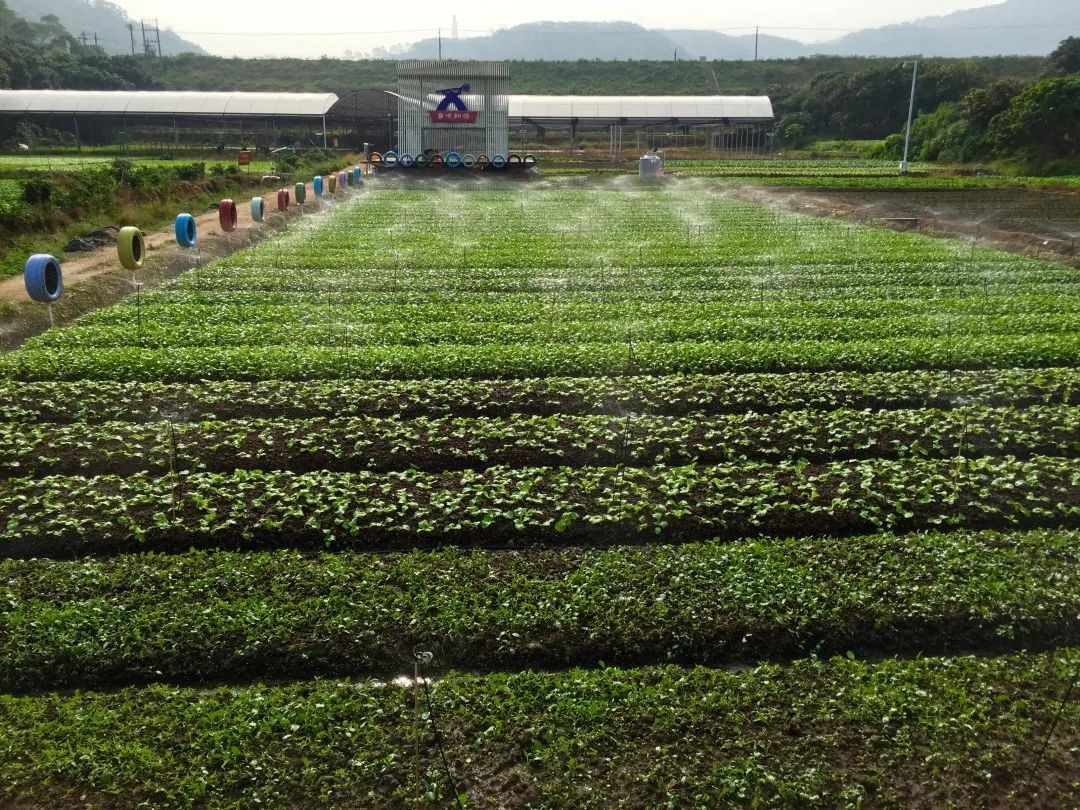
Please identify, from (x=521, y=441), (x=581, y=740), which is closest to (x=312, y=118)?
(x=521, y=441)

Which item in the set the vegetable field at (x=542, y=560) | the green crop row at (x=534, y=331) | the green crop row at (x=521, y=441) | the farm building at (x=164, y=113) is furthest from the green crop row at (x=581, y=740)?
the farm building at (x=164, y=113)

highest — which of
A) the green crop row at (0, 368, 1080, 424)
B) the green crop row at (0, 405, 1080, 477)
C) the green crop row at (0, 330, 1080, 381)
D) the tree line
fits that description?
the tree line

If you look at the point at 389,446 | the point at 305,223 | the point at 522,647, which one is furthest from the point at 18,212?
the point at 522,647

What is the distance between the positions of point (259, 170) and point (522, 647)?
5130 centimetres

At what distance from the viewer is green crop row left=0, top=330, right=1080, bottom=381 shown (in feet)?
48.5

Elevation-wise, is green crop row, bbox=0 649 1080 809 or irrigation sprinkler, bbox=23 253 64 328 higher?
irrigation sprinkler, bbox=23 253 64 328

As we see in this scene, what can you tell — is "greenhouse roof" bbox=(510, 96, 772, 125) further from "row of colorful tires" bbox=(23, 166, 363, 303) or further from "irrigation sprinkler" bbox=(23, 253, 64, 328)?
"irrigation sprinkler" bbox=(23, 253, 64, 328)

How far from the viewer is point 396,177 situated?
5475cm

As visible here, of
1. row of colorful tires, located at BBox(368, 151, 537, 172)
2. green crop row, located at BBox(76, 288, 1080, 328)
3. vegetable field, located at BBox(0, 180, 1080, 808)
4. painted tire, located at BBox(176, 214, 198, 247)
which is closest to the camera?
vegetable field, located at BBox(0, 180, 1080, 808)

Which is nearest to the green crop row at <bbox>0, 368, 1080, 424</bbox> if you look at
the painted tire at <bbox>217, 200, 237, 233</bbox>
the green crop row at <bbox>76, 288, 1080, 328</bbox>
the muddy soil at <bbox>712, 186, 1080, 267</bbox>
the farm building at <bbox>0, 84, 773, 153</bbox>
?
the green crop row at <bbox>76, 288, 1080, 328</bbox>

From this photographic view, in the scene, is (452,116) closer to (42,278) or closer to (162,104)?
(162,104)

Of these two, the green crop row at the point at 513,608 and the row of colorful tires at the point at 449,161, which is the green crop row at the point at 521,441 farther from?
the row of colorful tires at the point at 449,161

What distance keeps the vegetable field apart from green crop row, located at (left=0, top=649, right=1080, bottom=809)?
0.03 metres

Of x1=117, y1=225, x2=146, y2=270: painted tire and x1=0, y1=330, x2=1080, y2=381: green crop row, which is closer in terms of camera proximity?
x1=0, y1=330, x2=1080, y2=381: green crop row
